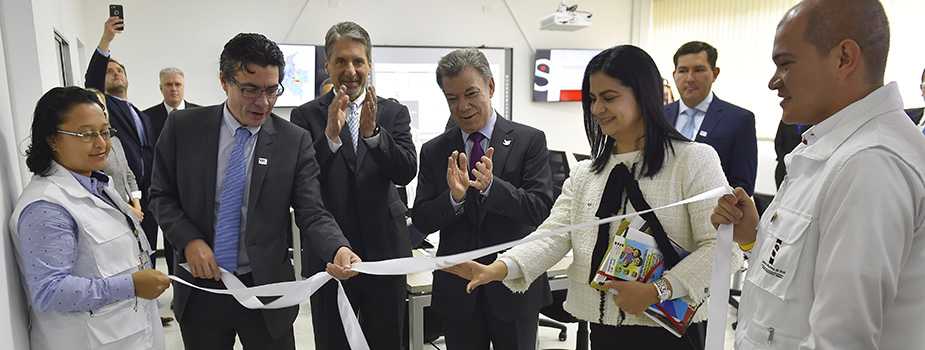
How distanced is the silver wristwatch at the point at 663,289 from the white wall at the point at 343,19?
5.95 metres

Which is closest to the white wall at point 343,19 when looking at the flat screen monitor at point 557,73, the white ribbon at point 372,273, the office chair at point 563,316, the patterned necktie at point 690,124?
the flat screen monitor at point 557,73

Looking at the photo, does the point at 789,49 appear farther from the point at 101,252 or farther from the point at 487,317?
the point at 101,252

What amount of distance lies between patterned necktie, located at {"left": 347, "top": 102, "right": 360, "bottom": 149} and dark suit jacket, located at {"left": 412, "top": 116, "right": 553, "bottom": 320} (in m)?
0.37

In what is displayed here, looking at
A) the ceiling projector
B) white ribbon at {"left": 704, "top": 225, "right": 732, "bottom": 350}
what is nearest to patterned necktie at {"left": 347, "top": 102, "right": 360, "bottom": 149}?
white ribbon at {"left": 704, "top": 225, "right": 732, "bottom": 350}

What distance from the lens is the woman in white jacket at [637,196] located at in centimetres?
151

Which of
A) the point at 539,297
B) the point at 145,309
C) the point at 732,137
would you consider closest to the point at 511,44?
the point at 732,137

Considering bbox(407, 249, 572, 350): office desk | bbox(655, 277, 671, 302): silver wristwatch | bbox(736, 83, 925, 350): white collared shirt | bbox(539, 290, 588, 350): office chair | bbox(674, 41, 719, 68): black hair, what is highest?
bbox(674, 41, 719, 68): black hair

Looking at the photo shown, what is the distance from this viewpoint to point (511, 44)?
7539 millimetres

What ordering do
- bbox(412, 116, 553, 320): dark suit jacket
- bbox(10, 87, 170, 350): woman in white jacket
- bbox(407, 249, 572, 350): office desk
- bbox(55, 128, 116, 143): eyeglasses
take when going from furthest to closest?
bbox(407, 249, 572, 350): office desk, bbox(412, 116, 553, 320): dark suit jacket, bbox(55, 128, 116, 143): eyeglasses, bbox(10, 87, 170, 350): woman in white jacket

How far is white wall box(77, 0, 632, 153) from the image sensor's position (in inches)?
237

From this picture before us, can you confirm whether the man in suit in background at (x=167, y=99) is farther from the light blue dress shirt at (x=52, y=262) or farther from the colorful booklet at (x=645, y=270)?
the colorful booklet at (x=645, y=270)

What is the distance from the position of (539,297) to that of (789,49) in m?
1.32

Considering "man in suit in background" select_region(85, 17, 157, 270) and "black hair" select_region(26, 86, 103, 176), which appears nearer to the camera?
"black hair" select_region(26, 86, 103, 176)

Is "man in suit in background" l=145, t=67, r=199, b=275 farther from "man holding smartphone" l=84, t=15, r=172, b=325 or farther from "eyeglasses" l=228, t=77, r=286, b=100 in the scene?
"eyeglasses" l=228, t=77, r=286, b=100
